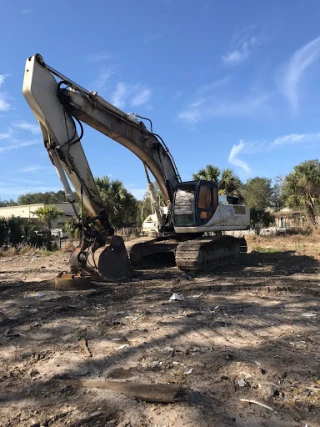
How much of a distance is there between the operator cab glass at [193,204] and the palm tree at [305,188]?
18492 mm

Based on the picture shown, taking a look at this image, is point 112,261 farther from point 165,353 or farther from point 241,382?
point 241,382

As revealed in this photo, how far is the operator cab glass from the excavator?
1.1 inches

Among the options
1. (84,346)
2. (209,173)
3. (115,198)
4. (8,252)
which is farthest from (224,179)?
(84,346)

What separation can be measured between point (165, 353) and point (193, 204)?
22.6ft

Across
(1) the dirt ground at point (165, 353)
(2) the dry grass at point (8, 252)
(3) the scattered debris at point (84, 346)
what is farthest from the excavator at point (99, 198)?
(2) the dry grass at point (8, 252)

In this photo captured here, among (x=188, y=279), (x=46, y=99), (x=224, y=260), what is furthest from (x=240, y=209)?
(x=46, y=99)

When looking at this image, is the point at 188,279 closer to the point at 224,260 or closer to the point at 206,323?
the point at 224,260

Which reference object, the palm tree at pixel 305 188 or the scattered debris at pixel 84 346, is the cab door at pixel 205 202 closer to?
the scattered debris at pixel 84 346

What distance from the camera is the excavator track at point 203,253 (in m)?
9.83

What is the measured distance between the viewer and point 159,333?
475 centimetres

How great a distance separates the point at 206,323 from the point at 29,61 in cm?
627

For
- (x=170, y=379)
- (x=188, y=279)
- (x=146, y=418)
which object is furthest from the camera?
(x=188, y=279)

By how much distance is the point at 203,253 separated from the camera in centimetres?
1032

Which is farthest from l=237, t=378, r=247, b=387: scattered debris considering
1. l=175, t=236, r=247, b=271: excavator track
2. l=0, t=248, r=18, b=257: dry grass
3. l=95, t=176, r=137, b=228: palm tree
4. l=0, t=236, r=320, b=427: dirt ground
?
l=95, t=176, r=137, b=228: palm tree
